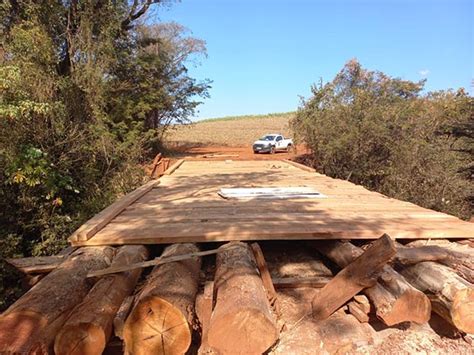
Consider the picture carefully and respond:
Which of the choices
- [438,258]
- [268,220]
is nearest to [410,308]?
[438,258]

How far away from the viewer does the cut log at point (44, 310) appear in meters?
1.75

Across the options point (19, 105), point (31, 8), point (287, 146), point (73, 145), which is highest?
point (31, 8)

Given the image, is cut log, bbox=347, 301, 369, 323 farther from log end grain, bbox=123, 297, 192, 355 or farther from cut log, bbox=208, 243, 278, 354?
log end grain, bbox=123, 297, 192, 355

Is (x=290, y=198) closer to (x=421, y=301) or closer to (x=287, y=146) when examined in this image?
(x=421, y=301)

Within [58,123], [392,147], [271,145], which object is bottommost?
[271,145]

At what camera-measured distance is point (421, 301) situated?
2057mm

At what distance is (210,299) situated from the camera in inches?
91.3

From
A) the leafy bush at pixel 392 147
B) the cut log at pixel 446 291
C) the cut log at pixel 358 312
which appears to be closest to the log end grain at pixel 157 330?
the cut log at pixel 358 312

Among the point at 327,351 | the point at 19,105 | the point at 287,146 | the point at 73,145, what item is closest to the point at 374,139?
the point at 73,145

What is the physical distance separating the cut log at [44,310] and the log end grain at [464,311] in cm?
226

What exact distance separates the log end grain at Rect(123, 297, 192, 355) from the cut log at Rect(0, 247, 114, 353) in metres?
0.42

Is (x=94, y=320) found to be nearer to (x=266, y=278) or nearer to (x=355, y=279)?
(x=266, y=278)

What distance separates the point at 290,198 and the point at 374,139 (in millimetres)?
8728

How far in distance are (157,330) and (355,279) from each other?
4.01ft
